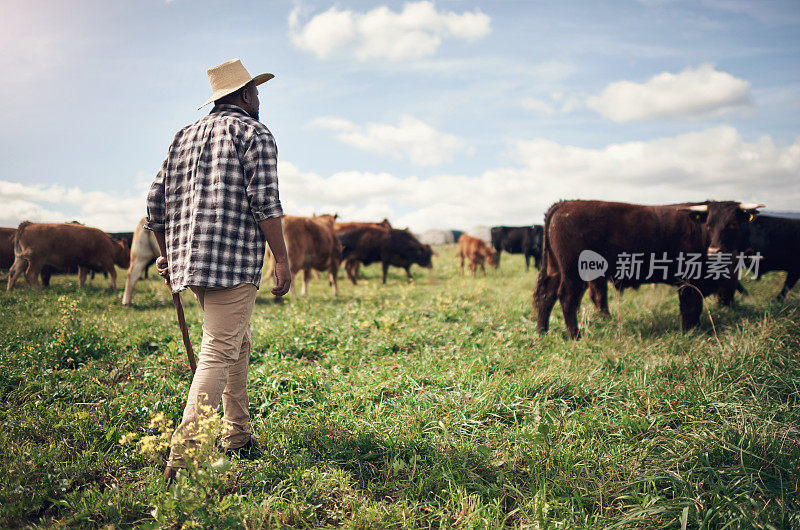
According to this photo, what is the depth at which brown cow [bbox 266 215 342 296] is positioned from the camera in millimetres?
10094

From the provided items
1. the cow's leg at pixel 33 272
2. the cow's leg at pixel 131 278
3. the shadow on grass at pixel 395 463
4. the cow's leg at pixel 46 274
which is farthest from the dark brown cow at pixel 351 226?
the shadow on grass at pixel 395 463

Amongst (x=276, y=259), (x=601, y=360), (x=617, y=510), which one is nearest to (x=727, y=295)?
(x=601, y=360)

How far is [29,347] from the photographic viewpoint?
459 cm

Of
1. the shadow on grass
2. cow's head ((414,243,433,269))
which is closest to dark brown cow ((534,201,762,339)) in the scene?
the shadow on grass

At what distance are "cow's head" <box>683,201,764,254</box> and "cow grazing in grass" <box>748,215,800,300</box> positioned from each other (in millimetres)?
4180

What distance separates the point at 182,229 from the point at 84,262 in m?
8.78

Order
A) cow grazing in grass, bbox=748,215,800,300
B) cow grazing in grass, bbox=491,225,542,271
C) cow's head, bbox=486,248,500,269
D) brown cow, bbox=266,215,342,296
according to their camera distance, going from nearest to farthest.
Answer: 1. cow grazing in grass, bbox=748,215,800,300
2. brown cow, bbox=266,215,342,296
3. cow's head, bbox=486,248,500,269
4. cow grazing in grass, bbox=491,225,542,271

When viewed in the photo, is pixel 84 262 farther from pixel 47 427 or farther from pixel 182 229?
pixel 182 229

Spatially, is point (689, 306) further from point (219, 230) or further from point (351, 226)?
point (351, 226)

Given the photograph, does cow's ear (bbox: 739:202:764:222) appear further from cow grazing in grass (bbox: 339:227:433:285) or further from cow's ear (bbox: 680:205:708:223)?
cow grazing in grass (bbox: 339:227:433:285)

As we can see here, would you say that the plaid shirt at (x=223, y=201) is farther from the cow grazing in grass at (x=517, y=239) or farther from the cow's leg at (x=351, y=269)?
the cow grazing in grass at (x=517, y=239)

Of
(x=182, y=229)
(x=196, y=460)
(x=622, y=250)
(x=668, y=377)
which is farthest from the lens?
(x=622, y=250)

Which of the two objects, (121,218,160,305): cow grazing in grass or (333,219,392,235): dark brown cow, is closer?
(121,218,160,305): cow grazing in grass

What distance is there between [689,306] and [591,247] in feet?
5.85
